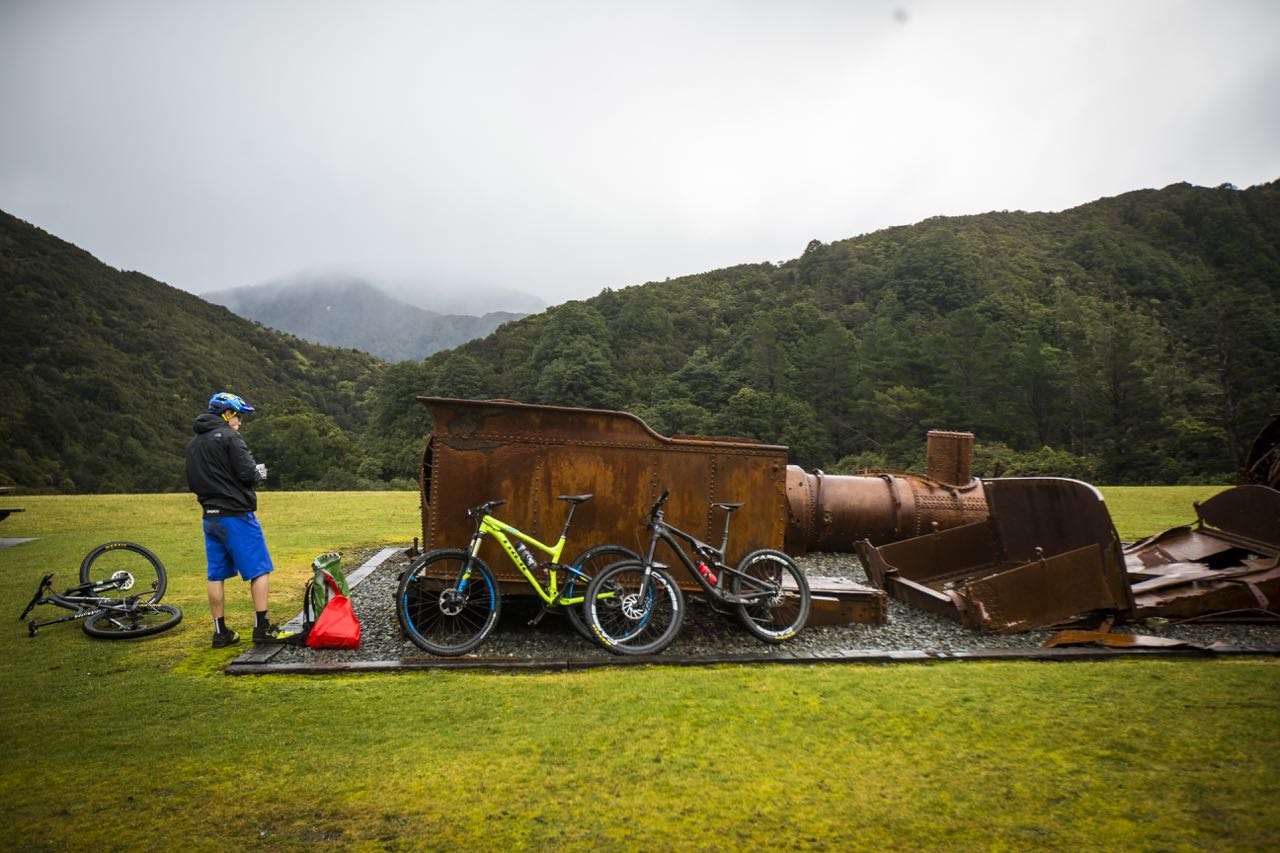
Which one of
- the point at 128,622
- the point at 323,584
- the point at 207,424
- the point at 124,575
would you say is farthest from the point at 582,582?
the point at 124,575

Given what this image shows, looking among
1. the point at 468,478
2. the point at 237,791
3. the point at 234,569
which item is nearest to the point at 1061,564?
the point at 468,478

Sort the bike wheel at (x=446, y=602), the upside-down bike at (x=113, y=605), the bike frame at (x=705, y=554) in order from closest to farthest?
the bike wheel at (x=446, y=602)
the bike frame at (x=705, y=554)
the upside-down bike at (x=113, y=605)

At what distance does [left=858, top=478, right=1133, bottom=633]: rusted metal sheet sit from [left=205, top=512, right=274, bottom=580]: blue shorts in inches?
248

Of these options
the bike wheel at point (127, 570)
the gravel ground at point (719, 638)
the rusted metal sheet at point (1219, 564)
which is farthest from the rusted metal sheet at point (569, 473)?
the rusted metal sheet at point (1219, 564)

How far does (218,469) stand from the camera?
5656 millimetres

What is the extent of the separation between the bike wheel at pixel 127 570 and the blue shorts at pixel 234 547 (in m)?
1.46

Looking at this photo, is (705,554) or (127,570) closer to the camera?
→ (705,554)

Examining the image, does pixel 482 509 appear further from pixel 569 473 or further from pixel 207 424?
pixel 207 424

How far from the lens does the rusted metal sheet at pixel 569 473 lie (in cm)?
608

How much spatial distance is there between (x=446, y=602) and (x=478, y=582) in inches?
16.7

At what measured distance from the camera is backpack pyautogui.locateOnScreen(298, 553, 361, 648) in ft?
18.9

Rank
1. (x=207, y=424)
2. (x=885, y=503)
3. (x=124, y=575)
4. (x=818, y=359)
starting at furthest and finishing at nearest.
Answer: (x=818, y=359) → (x=885, y=503) → (x=124, y=575) → (x=207, y=424)

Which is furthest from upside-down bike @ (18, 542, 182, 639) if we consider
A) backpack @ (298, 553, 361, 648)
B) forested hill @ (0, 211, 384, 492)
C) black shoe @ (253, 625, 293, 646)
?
forested hill @ (0, 211, 384, 492)

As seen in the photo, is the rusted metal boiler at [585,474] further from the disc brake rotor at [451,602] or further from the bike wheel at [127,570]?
the bike wheel at [127,570]
